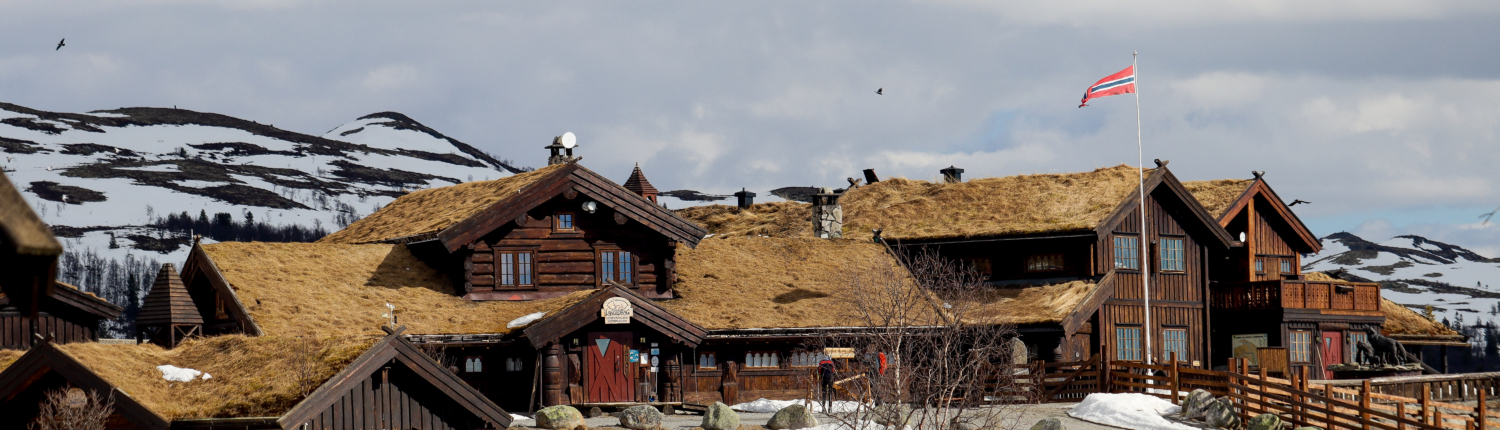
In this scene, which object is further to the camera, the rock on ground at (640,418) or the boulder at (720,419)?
the rock on ground at (640,418)

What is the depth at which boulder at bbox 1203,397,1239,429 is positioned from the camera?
105 ft

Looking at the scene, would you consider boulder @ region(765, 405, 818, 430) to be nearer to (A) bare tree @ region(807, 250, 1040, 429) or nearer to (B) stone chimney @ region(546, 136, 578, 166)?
(A) bare tree @ region(807, 250, 1040, 429)

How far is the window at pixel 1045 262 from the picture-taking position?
41.6 m

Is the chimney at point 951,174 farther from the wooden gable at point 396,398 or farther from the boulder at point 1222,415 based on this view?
the wooden gable at point 396,398

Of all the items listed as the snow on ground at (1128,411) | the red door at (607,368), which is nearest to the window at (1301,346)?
the snow on ground at (1128,411)

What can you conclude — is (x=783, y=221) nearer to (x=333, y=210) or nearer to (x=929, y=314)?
(x=929, y=314)

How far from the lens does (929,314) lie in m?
37.0

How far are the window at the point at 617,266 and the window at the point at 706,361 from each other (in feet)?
10.6

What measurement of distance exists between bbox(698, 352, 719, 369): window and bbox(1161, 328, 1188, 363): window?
1365cm

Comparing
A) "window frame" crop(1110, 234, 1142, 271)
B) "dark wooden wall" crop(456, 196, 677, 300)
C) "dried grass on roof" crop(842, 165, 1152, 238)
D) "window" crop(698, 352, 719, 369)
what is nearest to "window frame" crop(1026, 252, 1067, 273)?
"dried grass on roof" crop(842, 165, 1152, 238)

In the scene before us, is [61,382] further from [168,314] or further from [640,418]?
[640,418]

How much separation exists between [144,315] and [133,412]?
9.97 metres

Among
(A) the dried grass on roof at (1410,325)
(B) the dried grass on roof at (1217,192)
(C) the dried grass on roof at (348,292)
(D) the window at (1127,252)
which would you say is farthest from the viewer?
(A) the dried grass on roof at (1410,325)

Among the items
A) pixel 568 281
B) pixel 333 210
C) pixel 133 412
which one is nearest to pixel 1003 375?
pixel 568 281
